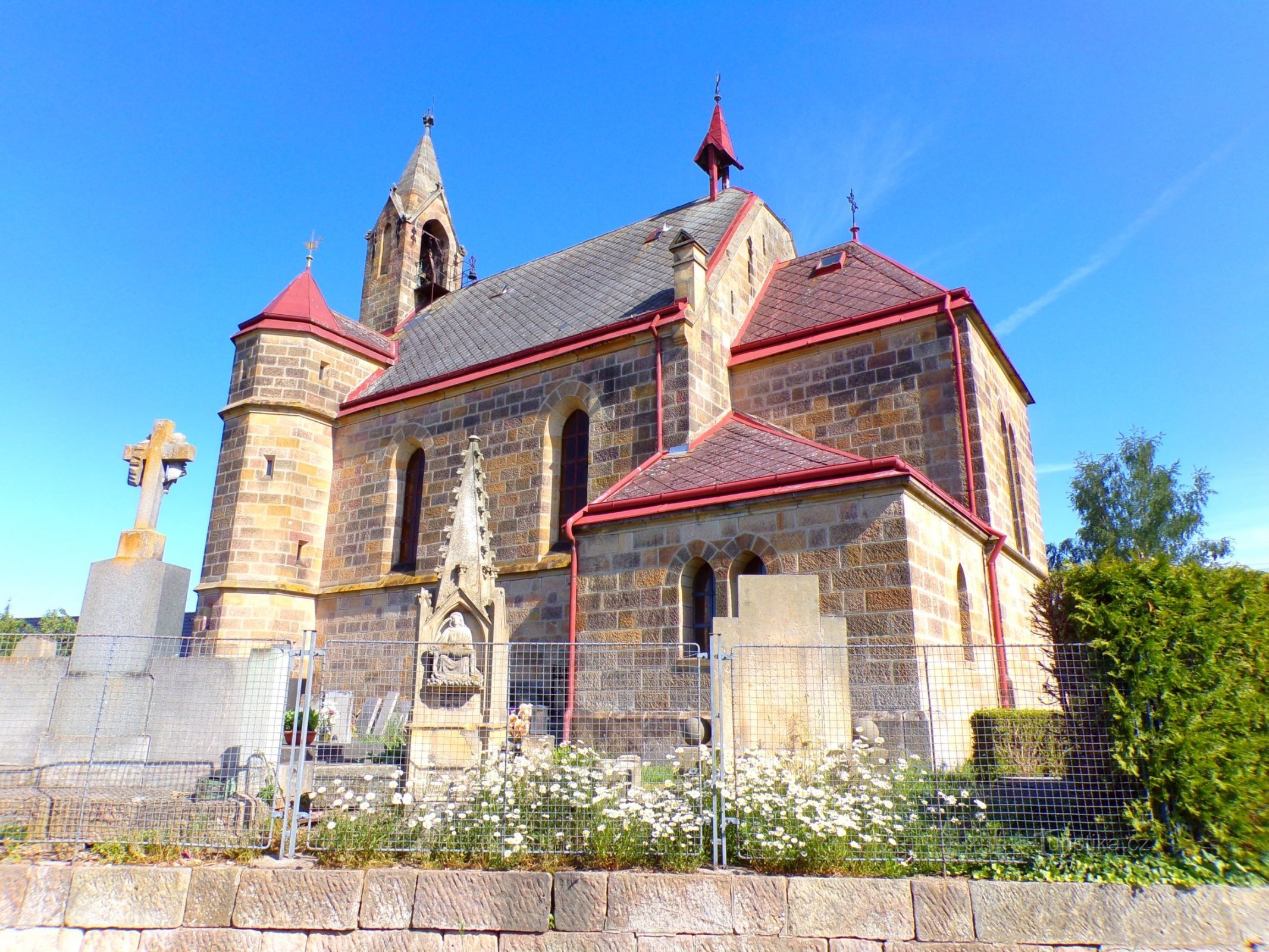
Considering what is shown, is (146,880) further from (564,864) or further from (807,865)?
(807,865)

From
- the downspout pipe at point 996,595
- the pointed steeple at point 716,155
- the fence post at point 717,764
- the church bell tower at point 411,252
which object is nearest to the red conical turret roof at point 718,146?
the pointed steeple at point 716,155

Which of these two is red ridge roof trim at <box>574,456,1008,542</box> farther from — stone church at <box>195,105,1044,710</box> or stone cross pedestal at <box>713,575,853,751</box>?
stone cross pedestal at <box>713,575,853,751</box>

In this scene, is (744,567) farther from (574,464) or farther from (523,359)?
(523,359)

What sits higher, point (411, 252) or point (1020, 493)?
point (411, 252)

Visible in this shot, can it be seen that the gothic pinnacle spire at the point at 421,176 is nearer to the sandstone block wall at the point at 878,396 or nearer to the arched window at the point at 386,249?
the arched window at the point at 386,249

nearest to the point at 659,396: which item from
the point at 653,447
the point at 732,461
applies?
the point at 653,447

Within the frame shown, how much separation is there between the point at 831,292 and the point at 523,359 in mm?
6252

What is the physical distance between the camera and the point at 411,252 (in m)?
24.8

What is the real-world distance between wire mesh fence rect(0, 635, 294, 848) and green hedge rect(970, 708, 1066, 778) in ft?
19.4

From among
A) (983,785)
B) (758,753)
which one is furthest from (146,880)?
(983,785)

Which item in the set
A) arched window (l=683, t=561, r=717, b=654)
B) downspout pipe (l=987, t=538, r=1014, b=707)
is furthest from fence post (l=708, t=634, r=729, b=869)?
downspout pipe (l=987, t=538, r=1014, b=707)

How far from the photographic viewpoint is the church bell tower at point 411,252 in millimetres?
24453

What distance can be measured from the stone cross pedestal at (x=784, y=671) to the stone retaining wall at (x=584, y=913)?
181 centimetres

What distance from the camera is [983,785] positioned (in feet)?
19.7
